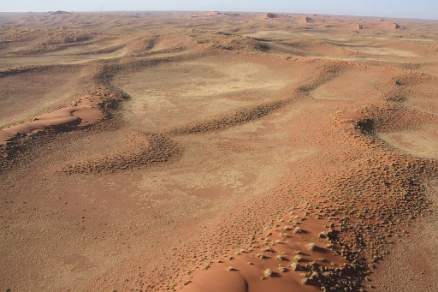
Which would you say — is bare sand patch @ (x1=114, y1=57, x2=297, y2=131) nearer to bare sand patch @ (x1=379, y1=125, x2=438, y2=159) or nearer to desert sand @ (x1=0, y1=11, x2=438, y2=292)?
desert sand @ (x1=0, y1=11, x2=438, y2=292)

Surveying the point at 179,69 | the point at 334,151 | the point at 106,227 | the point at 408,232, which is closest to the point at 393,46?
the point at 179,69

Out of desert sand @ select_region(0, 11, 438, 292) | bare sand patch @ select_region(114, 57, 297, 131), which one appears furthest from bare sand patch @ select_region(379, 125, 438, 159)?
bare sand patch @ select_region(114, 57, 297, 131)

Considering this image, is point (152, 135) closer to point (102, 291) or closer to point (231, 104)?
point (231, 104)

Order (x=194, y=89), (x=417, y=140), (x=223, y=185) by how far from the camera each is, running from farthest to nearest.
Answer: (x=194, y=89), (x=417, y=140), (x=223, y=185)

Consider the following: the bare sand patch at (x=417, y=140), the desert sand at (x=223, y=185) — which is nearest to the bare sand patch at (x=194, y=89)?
the desert sand at (x=223, y=185)

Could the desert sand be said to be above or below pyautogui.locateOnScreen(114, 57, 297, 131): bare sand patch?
below

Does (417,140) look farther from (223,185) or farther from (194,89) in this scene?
(194,89)

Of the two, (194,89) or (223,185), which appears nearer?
(223,185)

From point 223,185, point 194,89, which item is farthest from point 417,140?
point 194,89
